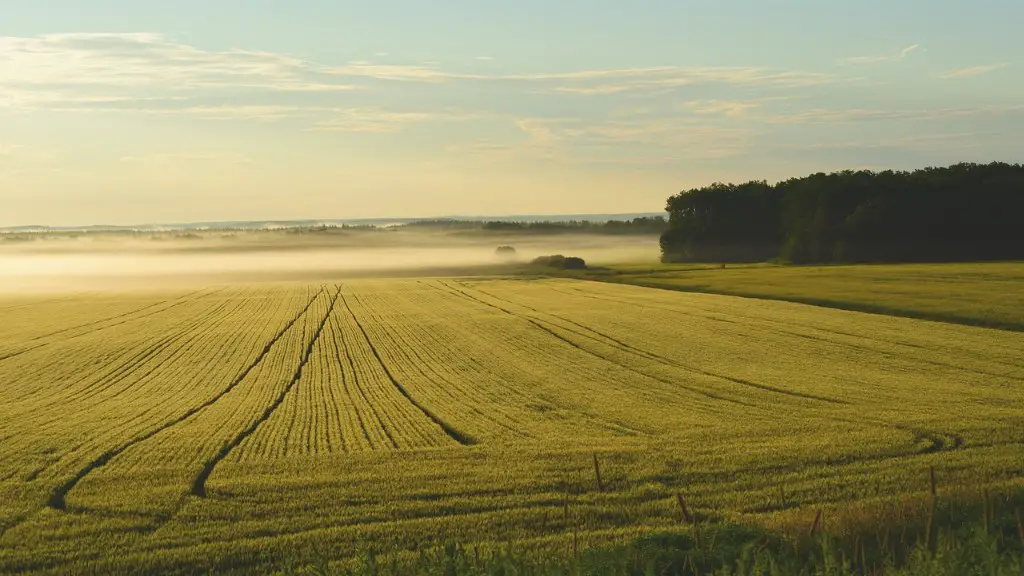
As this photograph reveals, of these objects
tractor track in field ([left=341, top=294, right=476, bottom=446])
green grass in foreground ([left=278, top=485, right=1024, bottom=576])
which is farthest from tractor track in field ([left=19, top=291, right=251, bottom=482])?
green grass in foreground ([left=278, top=485, right=1024, bottom=576])

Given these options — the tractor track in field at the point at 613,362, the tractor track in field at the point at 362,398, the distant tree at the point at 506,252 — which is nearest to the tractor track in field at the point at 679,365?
the tractor track in field at the point at 613,362

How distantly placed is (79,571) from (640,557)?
7.04 m

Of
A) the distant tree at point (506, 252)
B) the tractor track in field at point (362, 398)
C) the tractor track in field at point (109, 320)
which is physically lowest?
the tractor track in field at point (362, 398)

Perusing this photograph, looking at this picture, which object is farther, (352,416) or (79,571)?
(352,416)

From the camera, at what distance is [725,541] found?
12.0m

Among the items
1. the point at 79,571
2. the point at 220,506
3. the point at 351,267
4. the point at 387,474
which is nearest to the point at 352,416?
the point at 387,474

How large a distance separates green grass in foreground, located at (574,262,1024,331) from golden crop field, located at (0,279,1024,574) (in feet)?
8.72

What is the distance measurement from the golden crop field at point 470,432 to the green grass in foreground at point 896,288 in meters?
2.66

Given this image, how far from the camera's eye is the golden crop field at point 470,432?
46.5 feet

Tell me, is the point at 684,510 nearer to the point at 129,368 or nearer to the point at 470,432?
the point at 470,432

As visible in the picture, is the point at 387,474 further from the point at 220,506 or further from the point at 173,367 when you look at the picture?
the point at 173,367

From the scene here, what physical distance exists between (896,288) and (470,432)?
1606 inches

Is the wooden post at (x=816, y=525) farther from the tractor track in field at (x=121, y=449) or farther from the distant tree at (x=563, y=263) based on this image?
the distant tree at (x=563, y=263)

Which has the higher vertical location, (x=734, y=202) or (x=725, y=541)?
(x=734, y=202)
